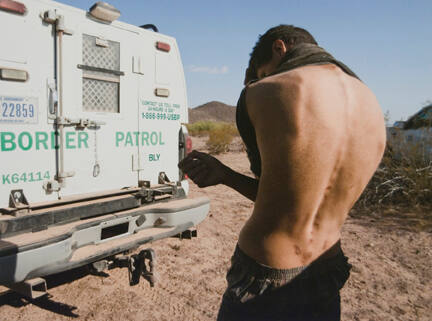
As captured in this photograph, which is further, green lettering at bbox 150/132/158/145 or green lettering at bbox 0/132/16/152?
green lettering at bbox 150/132/158/145

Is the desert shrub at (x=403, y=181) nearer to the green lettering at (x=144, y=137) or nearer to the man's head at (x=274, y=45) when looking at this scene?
the green lettering at (x=144, y=137)

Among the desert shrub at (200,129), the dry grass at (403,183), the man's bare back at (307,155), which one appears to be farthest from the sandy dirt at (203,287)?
the desert shrub at (200,129)

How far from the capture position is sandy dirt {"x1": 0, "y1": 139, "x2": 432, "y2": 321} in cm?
335

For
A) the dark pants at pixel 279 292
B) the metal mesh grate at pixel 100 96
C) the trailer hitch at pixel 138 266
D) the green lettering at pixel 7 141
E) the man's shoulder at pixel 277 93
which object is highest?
the metal mesh grate at pixel 100 96

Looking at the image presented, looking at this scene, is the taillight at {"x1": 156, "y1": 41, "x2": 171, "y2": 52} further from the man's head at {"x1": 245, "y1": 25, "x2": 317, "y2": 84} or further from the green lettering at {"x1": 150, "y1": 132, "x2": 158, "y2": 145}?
the man's head at {"x1": 245, "y1": 25, "x2": 317, "y2": 84}

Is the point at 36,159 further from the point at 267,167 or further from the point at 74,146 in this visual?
the point at 267,167

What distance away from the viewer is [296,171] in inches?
50.1

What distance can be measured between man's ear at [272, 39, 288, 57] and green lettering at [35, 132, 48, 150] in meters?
2.14

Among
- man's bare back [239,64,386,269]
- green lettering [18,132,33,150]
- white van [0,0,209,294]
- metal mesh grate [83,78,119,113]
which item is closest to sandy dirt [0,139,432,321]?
white van [0,0,209,294]

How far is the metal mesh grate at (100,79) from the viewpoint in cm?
337

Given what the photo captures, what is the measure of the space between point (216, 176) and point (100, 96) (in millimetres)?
2254

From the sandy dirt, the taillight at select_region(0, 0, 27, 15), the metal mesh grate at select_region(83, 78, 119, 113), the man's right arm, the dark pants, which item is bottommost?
the sandy dirt

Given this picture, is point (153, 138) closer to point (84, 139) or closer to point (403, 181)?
point (84, 139)

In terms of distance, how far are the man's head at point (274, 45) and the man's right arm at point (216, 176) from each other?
51 cm
